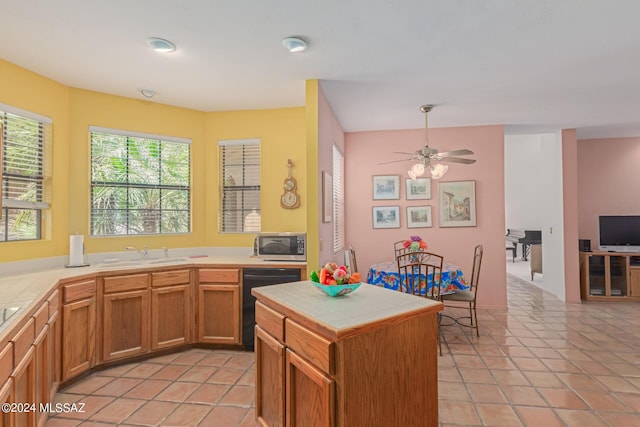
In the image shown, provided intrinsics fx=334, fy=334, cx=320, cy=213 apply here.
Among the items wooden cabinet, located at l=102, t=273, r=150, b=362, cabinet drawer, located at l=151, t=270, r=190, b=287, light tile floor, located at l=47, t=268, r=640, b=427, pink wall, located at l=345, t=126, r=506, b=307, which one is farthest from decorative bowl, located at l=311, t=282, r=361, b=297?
pink wall, located at l=345, t=126, r=506, b=307

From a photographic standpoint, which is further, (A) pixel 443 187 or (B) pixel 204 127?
(A) pixel 443 187

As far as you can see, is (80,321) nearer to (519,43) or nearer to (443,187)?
(519,43)

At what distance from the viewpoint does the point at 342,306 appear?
168 centimetres

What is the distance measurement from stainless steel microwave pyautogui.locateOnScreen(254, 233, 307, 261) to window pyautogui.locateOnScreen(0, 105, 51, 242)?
6.63ft

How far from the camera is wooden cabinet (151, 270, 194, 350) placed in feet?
10.3

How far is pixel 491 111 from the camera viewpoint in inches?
169

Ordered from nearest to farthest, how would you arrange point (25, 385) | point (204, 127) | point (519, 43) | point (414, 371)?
point (414, 371), point (25, 385), point (519, 43), point (204, 127)

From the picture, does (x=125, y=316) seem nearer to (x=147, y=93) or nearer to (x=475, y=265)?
(x=147, y=93)

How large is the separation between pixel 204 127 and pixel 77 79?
1.34m

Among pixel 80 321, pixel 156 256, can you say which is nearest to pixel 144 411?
pixel 80 321

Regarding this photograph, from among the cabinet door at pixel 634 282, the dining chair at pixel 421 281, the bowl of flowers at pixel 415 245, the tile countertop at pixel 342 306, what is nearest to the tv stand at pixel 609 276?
the cabinet door at pixel 634 282

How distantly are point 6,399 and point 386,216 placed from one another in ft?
14.7

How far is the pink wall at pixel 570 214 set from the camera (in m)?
5.19

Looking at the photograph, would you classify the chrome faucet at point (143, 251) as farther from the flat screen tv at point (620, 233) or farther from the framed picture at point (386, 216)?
the flat screen tv at point (620, 233)
